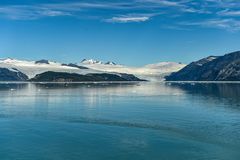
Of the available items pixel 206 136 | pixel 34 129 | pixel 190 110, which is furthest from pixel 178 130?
pixel 190 110

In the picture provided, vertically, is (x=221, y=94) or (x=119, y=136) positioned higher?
(x=221, y=94)

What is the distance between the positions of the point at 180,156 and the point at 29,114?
28.2 metres

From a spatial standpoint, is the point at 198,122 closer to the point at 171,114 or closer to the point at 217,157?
the point at 171,114

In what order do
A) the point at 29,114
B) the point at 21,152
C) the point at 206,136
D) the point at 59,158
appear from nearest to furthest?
the point at 59,158 → the point at 21,152 → the point at 206,136 → the point at 29,114

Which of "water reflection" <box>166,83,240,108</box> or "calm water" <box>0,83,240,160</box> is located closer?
"calm water" <box>0,83,240,160</box>

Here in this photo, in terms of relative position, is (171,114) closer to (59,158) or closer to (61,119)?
(61,119)

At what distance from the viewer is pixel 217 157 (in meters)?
29.0

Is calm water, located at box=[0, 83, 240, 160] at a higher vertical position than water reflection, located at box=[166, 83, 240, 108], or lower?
lower

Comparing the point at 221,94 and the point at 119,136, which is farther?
the point at 221,94

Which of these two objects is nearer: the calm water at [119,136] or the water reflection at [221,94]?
the calm water at [119,136]

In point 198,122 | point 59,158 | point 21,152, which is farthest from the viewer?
point 198,122

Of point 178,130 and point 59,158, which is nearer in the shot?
point 59,158

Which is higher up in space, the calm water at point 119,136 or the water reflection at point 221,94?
the water reflection at point 221,94

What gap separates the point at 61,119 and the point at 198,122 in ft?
50.4
